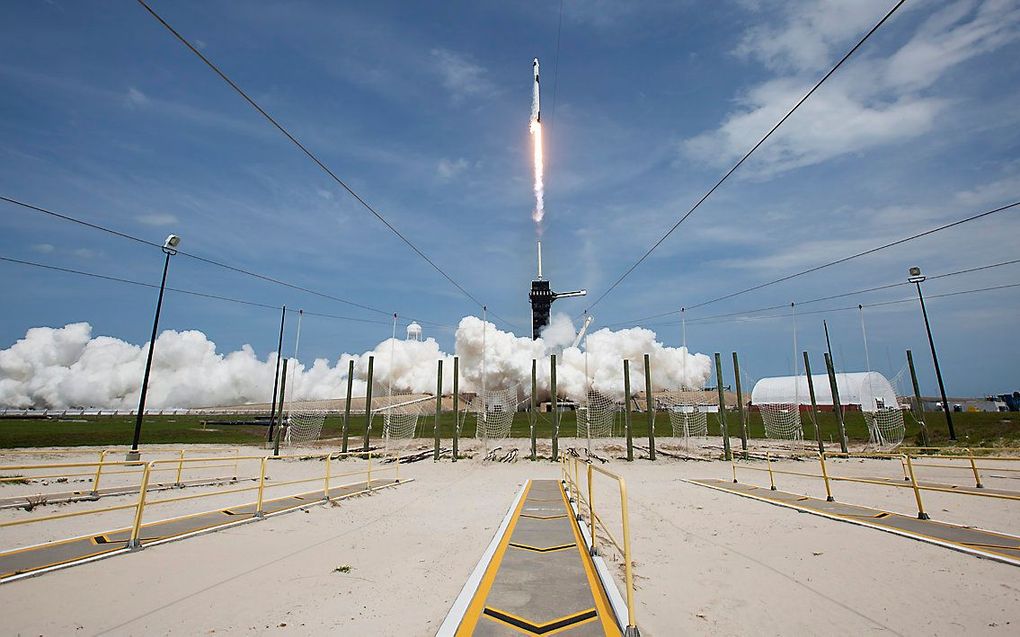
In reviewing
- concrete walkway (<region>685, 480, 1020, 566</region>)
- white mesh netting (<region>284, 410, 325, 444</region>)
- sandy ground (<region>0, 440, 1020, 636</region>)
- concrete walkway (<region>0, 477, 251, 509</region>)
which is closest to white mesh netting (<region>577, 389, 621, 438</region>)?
white mesh netting (<region>284, 410, 325, 444</region>)

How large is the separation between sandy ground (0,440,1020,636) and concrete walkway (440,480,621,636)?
17.8 inches

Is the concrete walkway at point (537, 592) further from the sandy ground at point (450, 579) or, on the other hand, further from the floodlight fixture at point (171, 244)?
the floodlight fixture at point (171, 244)

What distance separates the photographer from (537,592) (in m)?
6.03

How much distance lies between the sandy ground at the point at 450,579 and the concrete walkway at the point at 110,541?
40 cm

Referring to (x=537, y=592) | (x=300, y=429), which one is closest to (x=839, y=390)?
(x=300, y=429)

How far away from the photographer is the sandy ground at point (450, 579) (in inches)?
209

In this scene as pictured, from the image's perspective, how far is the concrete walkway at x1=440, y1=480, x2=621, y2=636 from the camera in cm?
496

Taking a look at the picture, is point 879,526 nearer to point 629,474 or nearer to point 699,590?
point 699,590

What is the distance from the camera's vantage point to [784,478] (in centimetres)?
1956

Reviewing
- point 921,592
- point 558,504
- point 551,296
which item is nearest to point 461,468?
point 558,504

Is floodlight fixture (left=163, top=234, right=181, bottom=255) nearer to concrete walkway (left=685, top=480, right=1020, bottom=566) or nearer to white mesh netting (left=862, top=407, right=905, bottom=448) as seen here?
concrete walkway (left=685, top=480, right=1020, bottom=566)

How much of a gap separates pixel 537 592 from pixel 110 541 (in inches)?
313

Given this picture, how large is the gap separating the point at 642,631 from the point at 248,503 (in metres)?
12.0

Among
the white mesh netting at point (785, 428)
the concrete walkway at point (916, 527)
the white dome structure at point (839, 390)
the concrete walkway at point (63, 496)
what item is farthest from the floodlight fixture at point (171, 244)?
Result: the white dome structure at point (839, 390)
